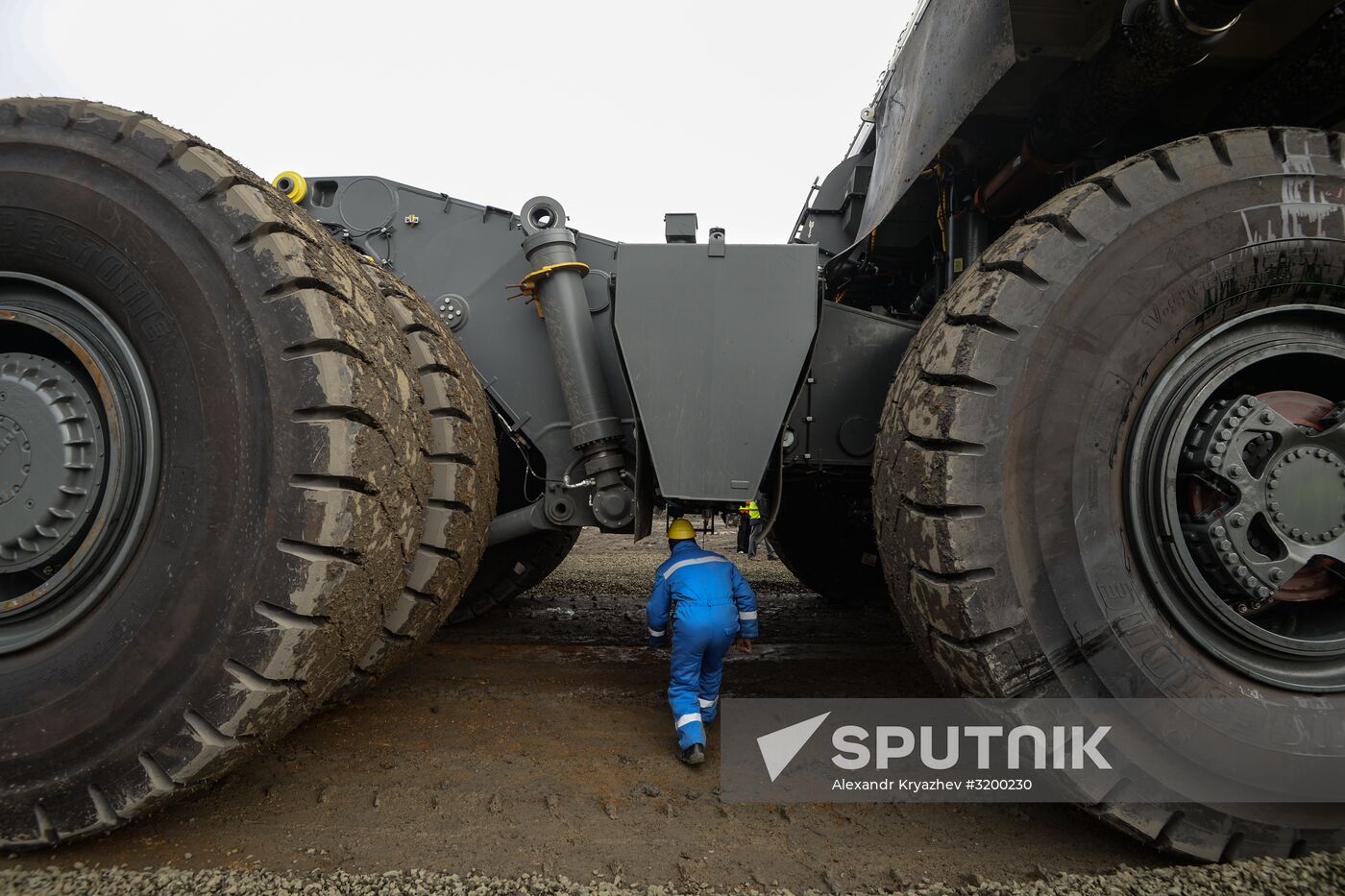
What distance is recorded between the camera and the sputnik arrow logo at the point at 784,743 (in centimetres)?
245

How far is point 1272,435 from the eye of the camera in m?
1.84

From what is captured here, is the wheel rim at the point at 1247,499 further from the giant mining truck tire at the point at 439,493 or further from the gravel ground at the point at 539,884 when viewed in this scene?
the giant mining truck tire at the point at 439,493

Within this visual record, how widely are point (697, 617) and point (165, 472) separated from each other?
182 cm

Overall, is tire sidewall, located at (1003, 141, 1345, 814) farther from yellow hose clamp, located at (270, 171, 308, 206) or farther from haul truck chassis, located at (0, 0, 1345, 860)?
yellow hose clamp, located at (270, 171, 308, 206)

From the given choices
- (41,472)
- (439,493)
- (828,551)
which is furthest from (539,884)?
(828,551)

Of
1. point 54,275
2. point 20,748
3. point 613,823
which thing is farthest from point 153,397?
point 613,823

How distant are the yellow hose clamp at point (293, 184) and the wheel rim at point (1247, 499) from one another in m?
3.33

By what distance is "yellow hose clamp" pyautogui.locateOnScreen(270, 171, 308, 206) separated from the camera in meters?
3.30

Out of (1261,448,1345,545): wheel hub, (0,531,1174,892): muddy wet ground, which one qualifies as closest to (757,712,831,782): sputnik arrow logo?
(0,531,1174,892): muddy wet ground

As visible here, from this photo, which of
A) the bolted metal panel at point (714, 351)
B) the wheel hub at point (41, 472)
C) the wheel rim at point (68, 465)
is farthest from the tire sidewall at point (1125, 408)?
the wheel hub at point (41, 472)

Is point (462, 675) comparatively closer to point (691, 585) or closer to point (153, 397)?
point (691, 585)

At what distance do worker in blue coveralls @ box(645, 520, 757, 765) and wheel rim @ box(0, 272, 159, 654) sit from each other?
1.76m

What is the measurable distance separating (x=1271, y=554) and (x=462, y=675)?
2.93 metres

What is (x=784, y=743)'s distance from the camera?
2602 millimetres
